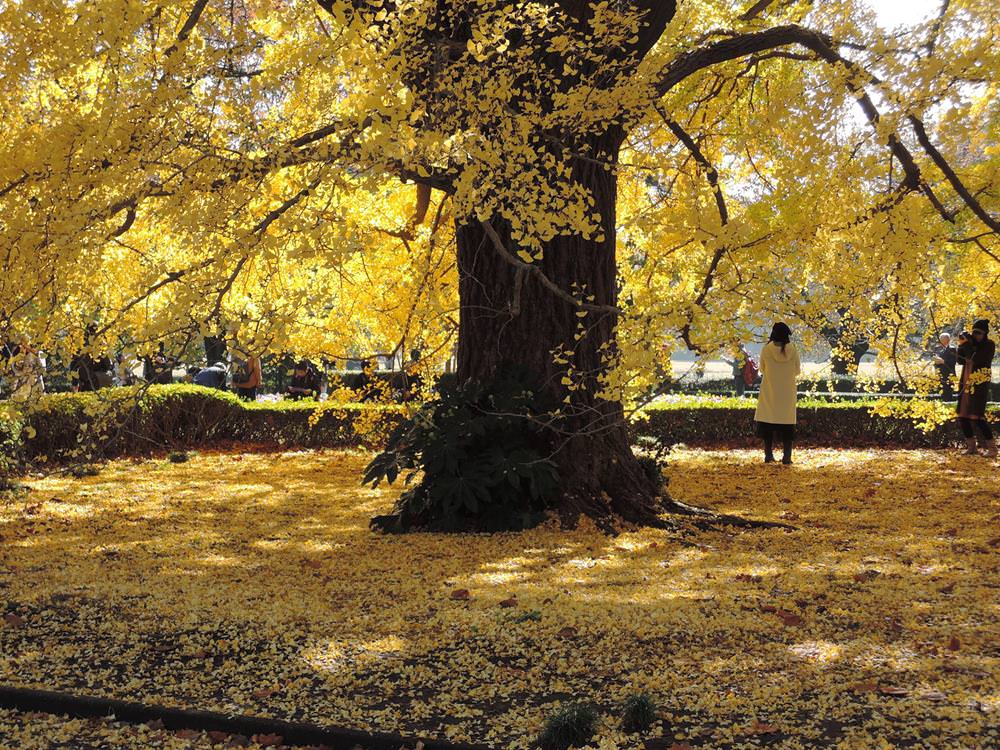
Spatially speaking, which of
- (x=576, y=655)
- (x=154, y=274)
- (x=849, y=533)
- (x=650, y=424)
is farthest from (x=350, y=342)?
(x=576, y=655)

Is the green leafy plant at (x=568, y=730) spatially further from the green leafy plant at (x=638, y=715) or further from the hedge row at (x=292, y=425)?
the hedge row at (x=292, y=425)

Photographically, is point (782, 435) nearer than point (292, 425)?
Yes

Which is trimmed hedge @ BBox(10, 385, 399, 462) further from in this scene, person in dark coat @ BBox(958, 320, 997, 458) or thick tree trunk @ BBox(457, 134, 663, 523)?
person in dark coat @ BBox(958, 320, 997, 458)

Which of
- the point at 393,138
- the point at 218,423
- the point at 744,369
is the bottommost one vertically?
the point at 218,423

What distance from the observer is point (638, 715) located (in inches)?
154

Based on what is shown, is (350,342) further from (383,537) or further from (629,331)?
(629,331)

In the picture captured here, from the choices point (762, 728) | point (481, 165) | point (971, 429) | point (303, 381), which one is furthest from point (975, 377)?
point (303, 381)

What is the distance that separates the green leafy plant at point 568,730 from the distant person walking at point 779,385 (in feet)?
28.8

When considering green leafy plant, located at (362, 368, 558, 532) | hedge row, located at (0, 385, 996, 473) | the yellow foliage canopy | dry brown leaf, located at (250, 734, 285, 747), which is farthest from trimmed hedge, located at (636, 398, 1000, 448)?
dry brown leaf, located at (250, 734, 285, 747)

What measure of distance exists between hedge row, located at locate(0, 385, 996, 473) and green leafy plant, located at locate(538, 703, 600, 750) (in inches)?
365

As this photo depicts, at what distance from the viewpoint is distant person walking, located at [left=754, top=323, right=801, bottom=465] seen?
1215 cm

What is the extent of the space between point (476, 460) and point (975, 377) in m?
7.15

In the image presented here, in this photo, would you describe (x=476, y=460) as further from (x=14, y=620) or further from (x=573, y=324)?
(x=14, y=620)

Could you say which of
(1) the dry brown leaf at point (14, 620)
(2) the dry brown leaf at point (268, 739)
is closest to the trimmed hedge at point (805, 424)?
(1) the dry brown leaf at point (14, 620)
